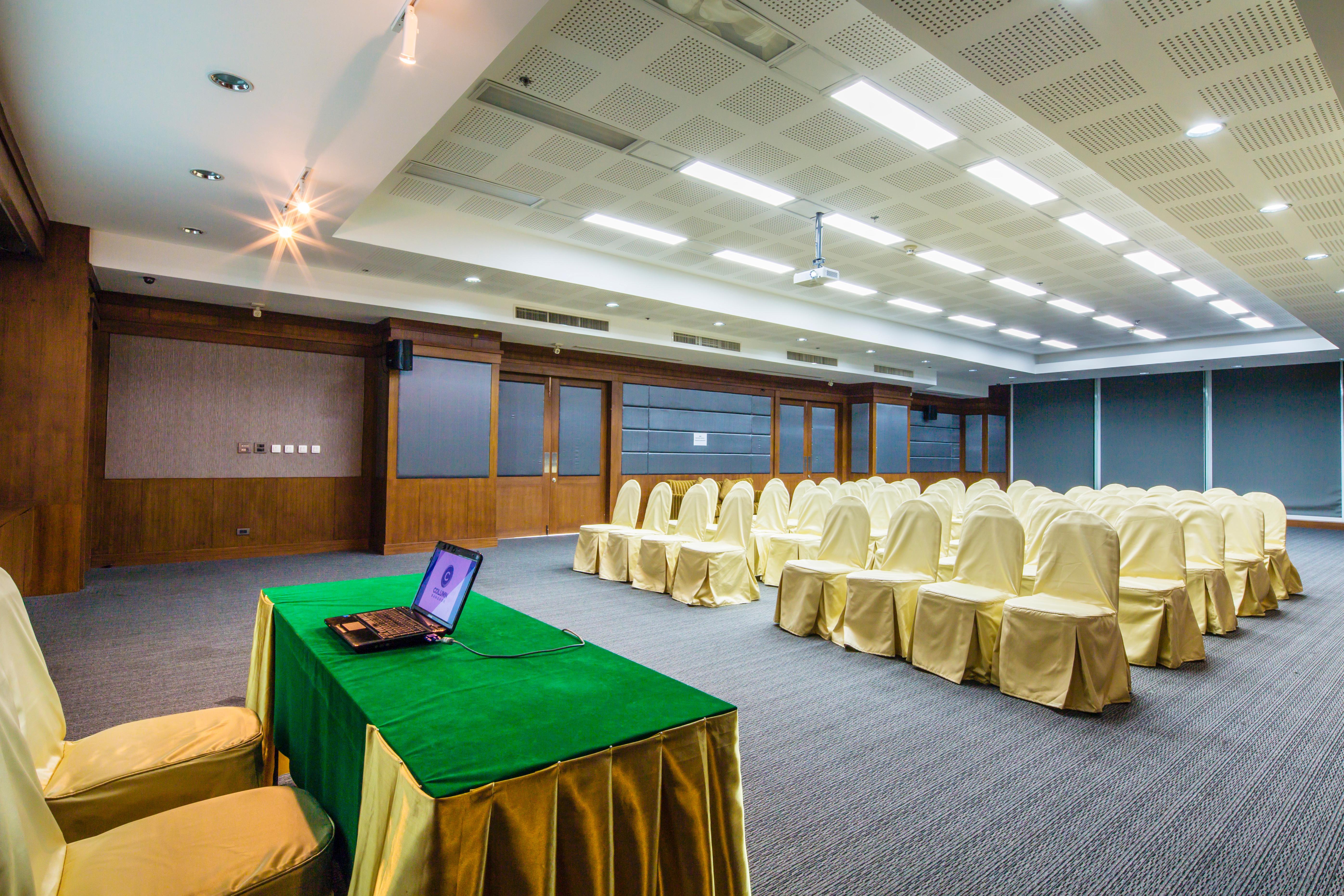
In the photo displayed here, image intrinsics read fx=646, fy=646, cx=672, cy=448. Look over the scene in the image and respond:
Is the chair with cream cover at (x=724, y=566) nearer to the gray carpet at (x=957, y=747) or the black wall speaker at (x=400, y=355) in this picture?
the gray carpet at (x=957, y=747)

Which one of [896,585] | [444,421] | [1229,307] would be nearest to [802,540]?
[896,585]

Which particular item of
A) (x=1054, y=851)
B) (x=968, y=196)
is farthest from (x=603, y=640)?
(x=968, y=196)

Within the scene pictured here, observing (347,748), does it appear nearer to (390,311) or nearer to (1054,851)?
(1054,851)

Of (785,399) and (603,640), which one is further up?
(785,399)

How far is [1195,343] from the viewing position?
12.2 meters

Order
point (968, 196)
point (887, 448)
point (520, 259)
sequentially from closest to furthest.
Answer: point (968, 196), point (520, 259), point (887, 448)

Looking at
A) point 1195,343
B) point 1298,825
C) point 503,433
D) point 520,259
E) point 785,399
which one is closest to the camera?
point 1298,825

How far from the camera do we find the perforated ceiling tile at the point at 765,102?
4.09 meters

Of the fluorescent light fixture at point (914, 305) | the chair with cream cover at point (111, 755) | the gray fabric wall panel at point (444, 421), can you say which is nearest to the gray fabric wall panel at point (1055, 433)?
the fluorescent light fixture at point (914, 305)

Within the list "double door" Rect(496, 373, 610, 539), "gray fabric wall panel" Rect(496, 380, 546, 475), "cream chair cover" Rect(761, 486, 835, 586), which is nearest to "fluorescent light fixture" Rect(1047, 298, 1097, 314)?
"cream chair cover" Rect(761, 486, 835, 586)

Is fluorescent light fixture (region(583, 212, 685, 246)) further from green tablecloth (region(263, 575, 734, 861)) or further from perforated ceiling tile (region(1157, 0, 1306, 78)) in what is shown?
green tablecloth (region(263, 575, 734, 861))

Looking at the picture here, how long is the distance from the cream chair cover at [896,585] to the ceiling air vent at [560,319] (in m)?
5.62

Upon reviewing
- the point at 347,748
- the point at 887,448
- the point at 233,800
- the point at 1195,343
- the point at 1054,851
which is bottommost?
the point at 1054,851

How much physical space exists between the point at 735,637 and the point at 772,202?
387 centimetres
